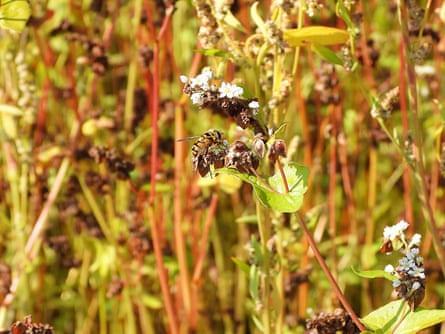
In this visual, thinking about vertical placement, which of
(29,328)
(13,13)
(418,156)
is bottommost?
(29,328)

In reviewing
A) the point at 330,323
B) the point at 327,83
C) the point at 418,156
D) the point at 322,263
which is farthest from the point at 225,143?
the point at 327,83

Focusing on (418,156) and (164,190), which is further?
(164,190)

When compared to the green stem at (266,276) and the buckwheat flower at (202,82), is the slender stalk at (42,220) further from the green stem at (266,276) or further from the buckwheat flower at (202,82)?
the buckwheat flower at (202,82)

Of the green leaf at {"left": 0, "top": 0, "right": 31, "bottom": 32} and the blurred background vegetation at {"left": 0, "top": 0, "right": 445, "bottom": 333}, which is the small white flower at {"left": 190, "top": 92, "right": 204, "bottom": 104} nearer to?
the blurred background vegetation at {"left": 0, "top": 0, "right": 445, "bottom": 333}

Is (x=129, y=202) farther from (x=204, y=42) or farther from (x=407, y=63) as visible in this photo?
(x=407, y=63)

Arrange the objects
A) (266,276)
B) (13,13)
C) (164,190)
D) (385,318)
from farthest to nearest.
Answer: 1. (164,190)
2. (13,13)
3. (266,276)
4. (385,318)

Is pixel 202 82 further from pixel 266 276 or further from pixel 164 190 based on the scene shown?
pixel 164 190

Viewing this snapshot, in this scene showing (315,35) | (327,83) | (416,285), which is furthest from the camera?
(327,83)
